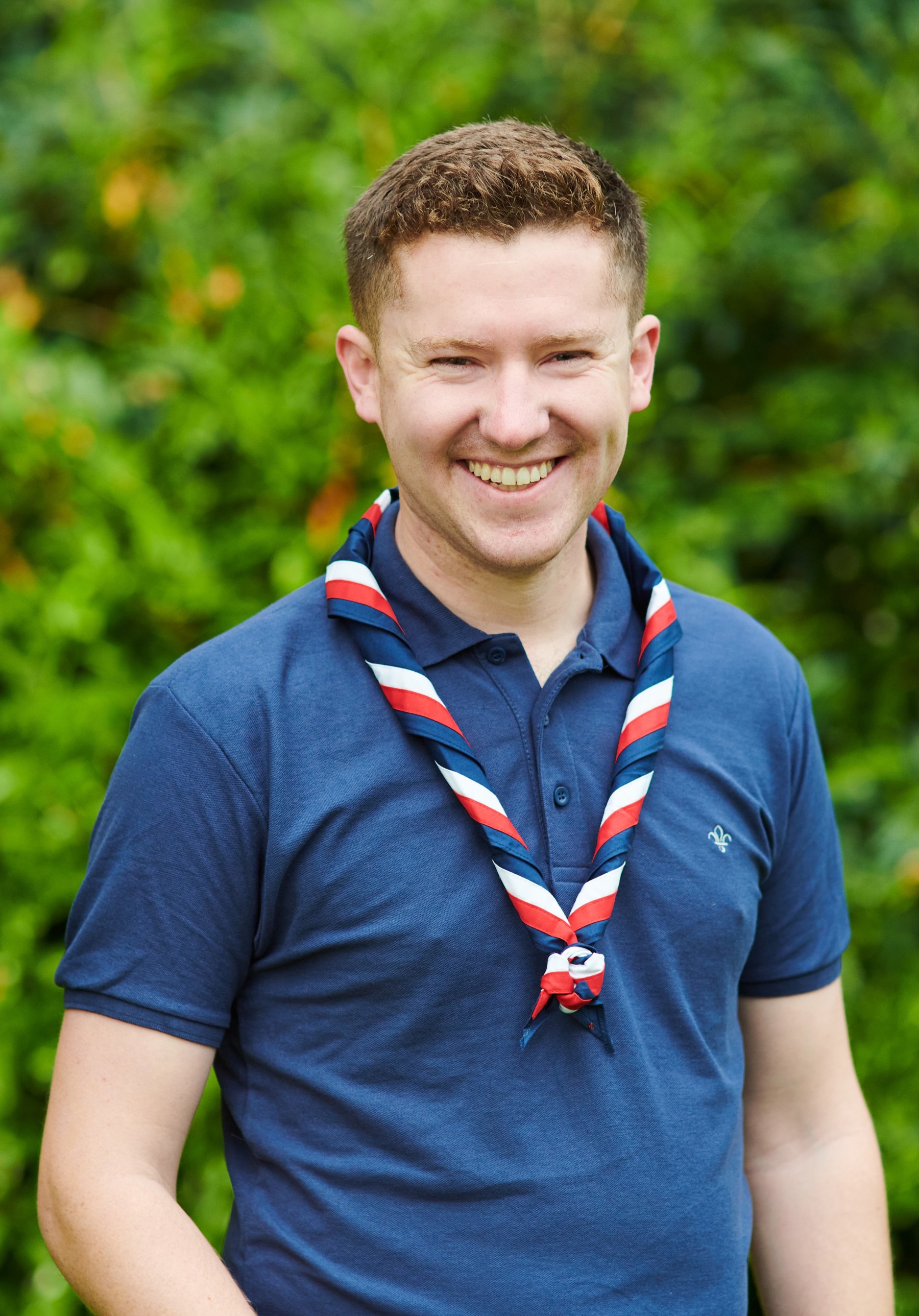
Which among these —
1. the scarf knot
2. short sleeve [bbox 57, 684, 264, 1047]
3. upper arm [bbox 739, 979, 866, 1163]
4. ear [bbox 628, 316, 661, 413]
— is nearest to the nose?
ear [bbox 628, 316, 661, 413]

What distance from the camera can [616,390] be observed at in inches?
63.0

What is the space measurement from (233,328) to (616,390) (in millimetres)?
1591

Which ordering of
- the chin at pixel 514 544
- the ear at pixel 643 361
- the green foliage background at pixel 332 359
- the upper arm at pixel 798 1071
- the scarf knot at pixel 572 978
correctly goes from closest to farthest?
1. the scarf knot at pixel 572 978
2. the chin at pixel 514 544
3. the ear at pixel 643 361
4. the upper arm at pixel 798 1071
5. the green foliage background at pixel 332 359

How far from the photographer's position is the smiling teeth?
156 centimetres

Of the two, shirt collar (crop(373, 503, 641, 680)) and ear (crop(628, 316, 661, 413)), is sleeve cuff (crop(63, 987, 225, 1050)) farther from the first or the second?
ear (crop(628, 316, 661, 413))

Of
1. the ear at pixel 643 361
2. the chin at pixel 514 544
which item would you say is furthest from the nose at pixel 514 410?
the ear at pixel 643 361

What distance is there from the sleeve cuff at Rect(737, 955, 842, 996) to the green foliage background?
123cm

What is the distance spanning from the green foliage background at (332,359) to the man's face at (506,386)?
1170 mm

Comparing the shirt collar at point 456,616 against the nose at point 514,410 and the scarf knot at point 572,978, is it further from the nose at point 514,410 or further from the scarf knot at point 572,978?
the scarf knot at point 572,978

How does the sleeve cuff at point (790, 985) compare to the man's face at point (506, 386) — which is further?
the sleeve cuff at point (790, 985)

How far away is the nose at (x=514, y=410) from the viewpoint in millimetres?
1507

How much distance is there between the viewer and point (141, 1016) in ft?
4.80

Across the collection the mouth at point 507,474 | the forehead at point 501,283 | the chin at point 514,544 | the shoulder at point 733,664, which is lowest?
the shoulder at point 733,664

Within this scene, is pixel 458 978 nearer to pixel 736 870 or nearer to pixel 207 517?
pixel 736 870
